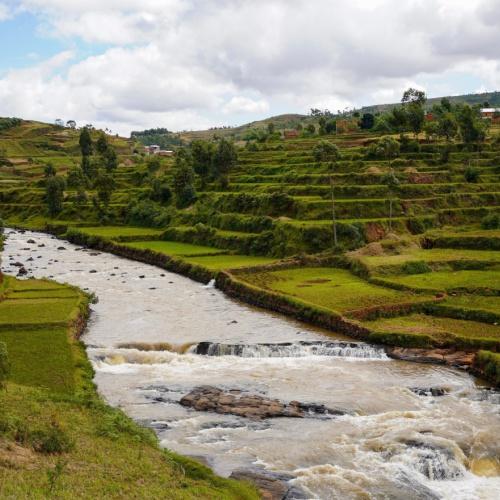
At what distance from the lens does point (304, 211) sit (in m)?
78.8

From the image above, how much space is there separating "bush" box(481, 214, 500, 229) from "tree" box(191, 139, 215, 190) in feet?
162

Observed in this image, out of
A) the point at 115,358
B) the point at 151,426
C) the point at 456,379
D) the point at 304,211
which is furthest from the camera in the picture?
the point at 304,211

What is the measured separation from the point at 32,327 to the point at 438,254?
39.0 meters

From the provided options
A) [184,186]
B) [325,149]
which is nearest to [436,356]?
[325,149]

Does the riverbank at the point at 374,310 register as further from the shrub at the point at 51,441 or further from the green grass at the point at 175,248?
the shrub at the point at 51,441

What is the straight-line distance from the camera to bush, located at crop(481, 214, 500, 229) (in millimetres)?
70875

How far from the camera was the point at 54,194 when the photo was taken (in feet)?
369

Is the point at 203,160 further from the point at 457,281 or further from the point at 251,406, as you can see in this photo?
the point at 251,406

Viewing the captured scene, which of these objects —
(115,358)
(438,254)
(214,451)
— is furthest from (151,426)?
(438,254)

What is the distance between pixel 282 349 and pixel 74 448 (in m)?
20.5

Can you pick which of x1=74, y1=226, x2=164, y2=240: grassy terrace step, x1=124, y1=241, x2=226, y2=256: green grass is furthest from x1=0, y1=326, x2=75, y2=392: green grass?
x1=74, y1=226, x2=164, y2=240: grassy terrace step

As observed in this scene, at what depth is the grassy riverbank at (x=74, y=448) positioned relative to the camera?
59.5 feet

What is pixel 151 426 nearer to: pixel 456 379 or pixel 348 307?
pixel 456 379

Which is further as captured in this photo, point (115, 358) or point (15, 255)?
point (15, 255)
